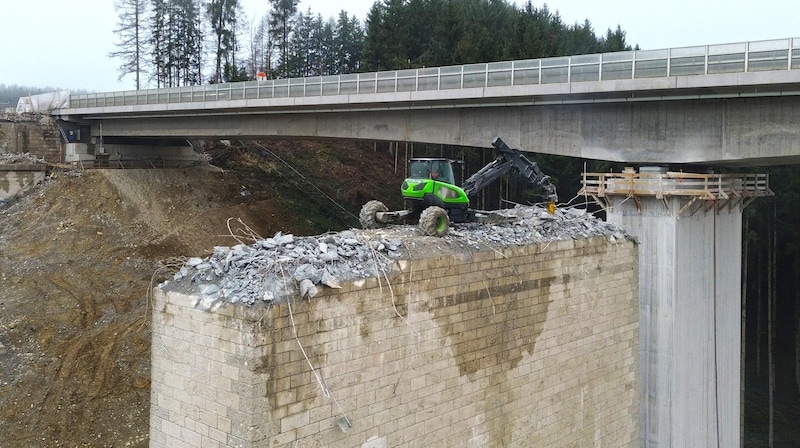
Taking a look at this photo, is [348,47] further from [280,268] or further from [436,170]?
[280,268]

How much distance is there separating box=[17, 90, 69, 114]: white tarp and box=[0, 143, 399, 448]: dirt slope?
5.79 metres

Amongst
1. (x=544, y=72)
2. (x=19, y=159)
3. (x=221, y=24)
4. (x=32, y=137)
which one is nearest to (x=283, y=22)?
(x=221, y=24)

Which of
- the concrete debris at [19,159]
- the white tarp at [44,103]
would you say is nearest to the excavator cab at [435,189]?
the concrete debris at [19,159]

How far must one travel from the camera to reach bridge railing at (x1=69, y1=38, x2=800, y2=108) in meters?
15.5

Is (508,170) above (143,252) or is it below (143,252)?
above

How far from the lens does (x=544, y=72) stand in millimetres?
18875

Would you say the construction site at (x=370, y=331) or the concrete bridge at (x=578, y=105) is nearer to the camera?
the construction site at (x=370, y=331)

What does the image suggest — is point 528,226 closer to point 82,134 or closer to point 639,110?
point 639,110

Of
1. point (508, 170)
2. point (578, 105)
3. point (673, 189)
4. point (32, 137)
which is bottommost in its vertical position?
point (673, 189)

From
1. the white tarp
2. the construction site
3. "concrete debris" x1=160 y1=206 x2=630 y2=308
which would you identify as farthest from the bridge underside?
the white tarp

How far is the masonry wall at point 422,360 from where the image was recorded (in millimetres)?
8164

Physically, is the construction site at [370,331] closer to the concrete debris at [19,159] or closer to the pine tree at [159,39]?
the concrete debris at [19,159]

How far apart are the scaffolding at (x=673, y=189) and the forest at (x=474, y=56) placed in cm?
295

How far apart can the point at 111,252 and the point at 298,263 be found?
70.5ft
